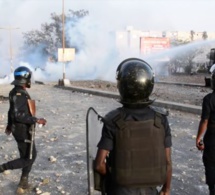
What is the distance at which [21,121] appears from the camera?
3936 millimetres

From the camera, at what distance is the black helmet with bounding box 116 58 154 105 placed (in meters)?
2.09

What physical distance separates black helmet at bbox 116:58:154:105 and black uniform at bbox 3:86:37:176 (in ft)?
6.76

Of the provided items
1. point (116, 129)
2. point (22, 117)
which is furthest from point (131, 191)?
point (22, 117)

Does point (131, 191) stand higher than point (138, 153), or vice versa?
point (138, 153)

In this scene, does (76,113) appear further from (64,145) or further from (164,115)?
(164,115)

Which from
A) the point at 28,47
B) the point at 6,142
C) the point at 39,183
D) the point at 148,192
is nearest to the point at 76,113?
the point at 6,142

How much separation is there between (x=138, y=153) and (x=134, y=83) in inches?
16.9

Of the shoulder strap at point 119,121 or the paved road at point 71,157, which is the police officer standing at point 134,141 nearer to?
the shoulder strap at point 119,121

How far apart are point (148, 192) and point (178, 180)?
2636mm

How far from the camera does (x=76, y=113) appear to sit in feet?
34.0

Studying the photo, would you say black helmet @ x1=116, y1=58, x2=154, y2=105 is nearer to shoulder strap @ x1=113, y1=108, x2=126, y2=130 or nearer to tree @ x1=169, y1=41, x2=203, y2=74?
shoulder strap @ x1=113, y1=108, x2=126, y2=130

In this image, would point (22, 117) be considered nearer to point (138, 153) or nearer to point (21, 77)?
point (21, 77)

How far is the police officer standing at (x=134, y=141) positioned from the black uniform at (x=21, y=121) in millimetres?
2040

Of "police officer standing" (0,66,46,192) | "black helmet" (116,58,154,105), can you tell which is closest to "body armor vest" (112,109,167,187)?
"black helmet" (116,58,154,105)
